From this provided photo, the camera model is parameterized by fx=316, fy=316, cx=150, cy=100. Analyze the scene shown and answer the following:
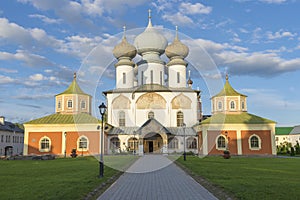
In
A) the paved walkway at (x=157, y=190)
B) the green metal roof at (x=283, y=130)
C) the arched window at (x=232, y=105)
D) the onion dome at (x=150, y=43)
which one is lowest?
the paved walkway at (x=157, y=190)

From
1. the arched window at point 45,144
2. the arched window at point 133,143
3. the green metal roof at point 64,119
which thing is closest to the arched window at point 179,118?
the arched window at point 133,143

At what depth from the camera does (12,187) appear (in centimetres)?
1075

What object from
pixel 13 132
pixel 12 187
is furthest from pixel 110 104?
pixel 12 187

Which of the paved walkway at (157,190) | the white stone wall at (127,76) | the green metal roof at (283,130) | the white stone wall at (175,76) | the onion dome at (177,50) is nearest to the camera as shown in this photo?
the paved walkway at (157,190)

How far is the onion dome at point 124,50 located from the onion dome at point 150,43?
2.15 metres

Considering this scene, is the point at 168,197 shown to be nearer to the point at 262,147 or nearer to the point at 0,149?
the point at 262,147

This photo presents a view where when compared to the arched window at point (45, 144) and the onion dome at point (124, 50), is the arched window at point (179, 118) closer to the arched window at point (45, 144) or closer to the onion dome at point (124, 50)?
the onion dome at point (124, 50)

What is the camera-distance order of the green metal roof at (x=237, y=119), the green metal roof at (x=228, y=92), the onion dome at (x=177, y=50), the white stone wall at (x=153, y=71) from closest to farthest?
the green metal roof at (x=237, y=119) < the green metal roof at (x=228, y=92) < the onion dome at (x=177, y=50) < the white stone wall at (x=153, y=71)

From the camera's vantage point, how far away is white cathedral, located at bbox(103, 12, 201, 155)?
131ft

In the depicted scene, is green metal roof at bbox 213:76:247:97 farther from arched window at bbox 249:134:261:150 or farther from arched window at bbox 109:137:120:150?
arched window at bbox 109:137:120:150

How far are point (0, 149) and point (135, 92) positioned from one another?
70.8 ft

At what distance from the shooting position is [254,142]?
3797 cm

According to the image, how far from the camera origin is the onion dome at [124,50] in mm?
44594

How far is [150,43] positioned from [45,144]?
2070 centimetres
